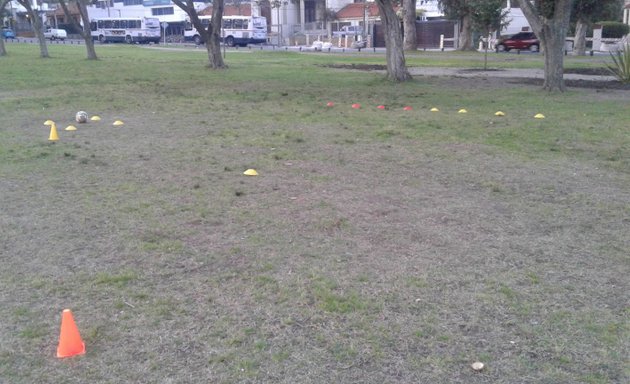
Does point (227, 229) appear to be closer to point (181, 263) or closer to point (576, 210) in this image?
point (181, 263)

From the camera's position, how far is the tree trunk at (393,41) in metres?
20.4

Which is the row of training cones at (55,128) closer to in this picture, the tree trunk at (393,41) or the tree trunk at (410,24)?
the tree trunk at (393,41)

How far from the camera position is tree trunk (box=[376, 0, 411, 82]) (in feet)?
66.9

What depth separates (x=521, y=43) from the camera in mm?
48938

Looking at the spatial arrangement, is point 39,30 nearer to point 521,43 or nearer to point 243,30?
point 243,30

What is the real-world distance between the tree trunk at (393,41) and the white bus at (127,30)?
52.2 m

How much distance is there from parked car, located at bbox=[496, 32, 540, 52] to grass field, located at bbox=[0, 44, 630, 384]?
3904 cm

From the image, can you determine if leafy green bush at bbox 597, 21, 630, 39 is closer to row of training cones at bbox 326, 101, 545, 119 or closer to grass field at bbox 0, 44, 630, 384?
row of training cones at bbox 326, 101, 545, 119

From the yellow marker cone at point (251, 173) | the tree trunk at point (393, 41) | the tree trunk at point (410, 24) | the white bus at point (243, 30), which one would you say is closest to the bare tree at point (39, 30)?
the white bus at point (243, 30)

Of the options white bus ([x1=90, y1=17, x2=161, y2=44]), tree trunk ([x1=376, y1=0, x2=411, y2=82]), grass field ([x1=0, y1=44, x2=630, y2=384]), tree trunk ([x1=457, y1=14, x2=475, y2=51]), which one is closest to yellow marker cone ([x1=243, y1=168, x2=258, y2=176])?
grass field ([x1=0, y1=44, x2=630, y2=384])

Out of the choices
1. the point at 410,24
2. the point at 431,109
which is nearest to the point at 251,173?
the point at 431,109

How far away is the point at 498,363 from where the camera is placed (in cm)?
382

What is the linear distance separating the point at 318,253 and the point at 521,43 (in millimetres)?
47553

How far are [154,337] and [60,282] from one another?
50.3 inches
